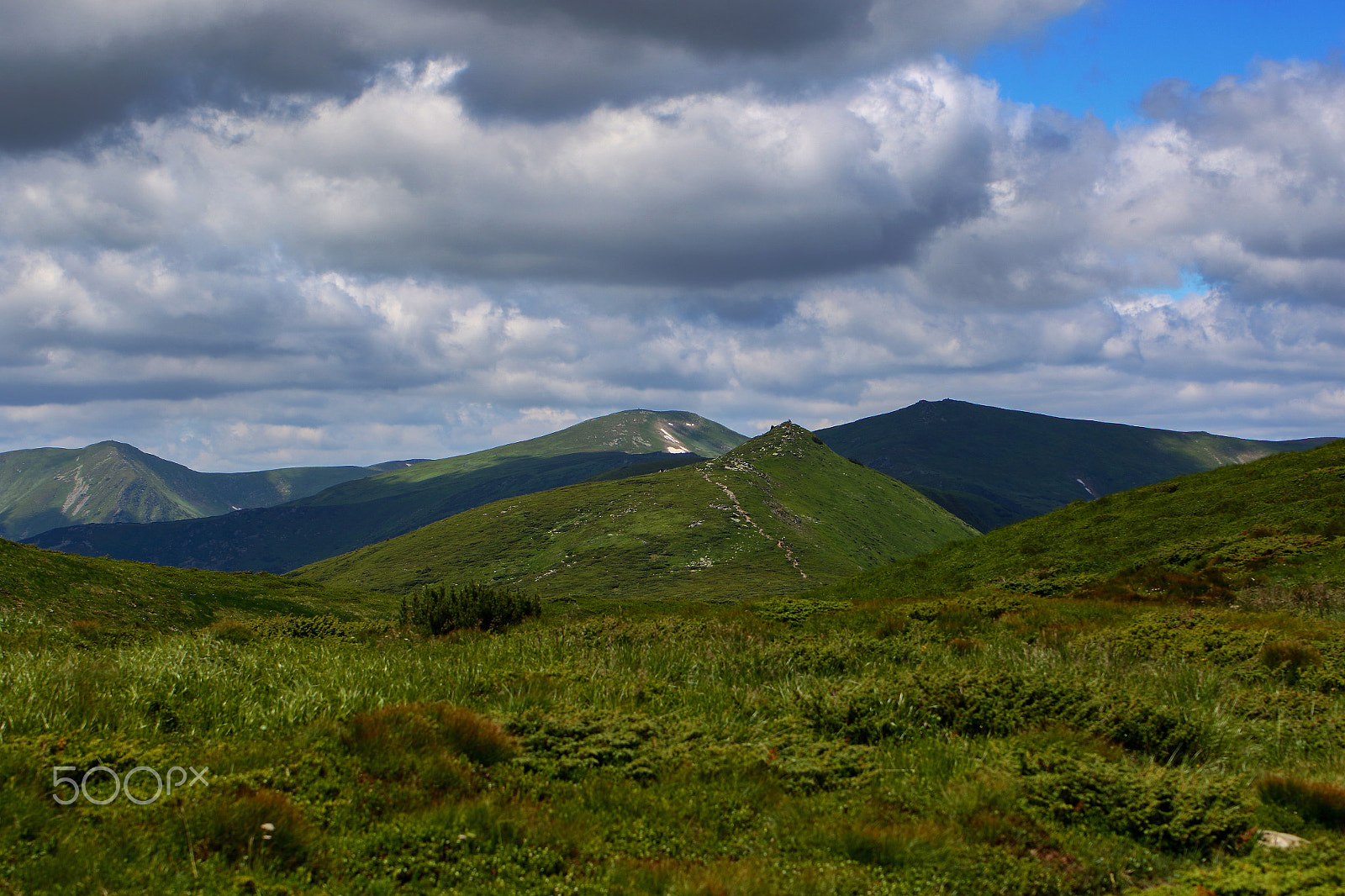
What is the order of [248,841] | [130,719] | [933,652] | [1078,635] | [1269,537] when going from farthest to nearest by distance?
[1269,537], [1078,635], [933,652], [130,719], [248,841]

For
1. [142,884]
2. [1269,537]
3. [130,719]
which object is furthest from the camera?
[1269,537]

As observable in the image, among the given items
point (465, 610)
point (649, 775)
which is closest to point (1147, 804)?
point (649, 775)

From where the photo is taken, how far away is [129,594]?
41.5 meters

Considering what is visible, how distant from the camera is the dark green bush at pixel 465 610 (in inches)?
757

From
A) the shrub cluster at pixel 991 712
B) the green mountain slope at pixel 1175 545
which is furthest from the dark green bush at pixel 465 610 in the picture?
the green mountain slope at pixel 1175 545

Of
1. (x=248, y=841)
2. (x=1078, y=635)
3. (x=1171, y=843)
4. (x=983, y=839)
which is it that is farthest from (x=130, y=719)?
(x=1078, y=635)

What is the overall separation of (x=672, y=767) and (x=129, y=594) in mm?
44178

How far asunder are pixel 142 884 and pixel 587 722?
4232 millimetres

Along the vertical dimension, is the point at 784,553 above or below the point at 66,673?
below

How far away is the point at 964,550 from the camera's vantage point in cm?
5375

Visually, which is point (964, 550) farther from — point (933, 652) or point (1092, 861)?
point (1092, 861)

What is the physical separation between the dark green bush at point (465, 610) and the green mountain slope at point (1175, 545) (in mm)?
20813

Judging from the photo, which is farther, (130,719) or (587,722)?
(587,722)

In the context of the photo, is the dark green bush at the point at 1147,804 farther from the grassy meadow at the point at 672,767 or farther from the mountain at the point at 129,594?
the mountain at the point at 129,594
